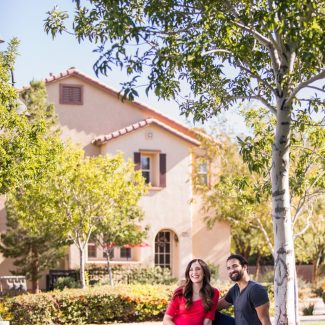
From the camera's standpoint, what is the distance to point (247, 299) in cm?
862

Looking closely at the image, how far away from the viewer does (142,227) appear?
33.0 m

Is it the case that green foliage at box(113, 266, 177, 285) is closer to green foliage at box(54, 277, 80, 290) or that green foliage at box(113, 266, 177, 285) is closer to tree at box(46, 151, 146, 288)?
green foliage at box(54, 277, 80, 290)

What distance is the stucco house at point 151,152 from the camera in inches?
1303

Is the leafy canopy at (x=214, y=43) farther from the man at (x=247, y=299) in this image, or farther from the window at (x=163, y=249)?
the window at (x=163, y=249)

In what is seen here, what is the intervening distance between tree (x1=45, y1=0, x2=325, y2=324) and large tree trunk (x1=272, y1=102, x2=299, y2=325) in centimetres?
1

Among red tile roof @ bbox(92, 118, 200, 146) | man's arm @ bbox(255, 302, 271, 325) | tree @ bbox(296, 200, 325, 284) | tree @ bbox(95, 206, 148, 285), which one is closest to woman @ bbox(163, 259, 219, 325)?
man's arm @ bbox(255, 302, 271, 325)

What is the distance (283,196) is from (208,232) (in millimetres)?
23601

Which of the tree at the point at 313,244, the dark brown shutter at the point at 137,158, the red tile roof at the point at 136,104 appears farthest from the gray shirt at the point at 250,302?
the tree at the point at 313,244

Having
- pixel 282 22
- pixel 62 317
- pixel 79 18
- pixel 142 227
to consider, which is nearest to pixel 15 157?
pixel 62 317

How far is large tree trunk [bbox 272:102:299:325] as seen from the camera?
1138 cm

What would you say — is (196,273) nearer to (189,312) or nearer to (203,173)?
(189,312)

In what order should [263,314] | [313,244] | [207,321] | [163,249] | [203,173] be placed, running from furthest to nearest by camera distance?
[313,244] → [203,173] → [163,249] → [207,321] → [263,314]

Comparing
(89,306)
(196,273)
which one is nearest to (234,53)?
(196,273)

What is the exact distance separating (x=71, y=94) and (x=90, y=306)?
48.8 feet
